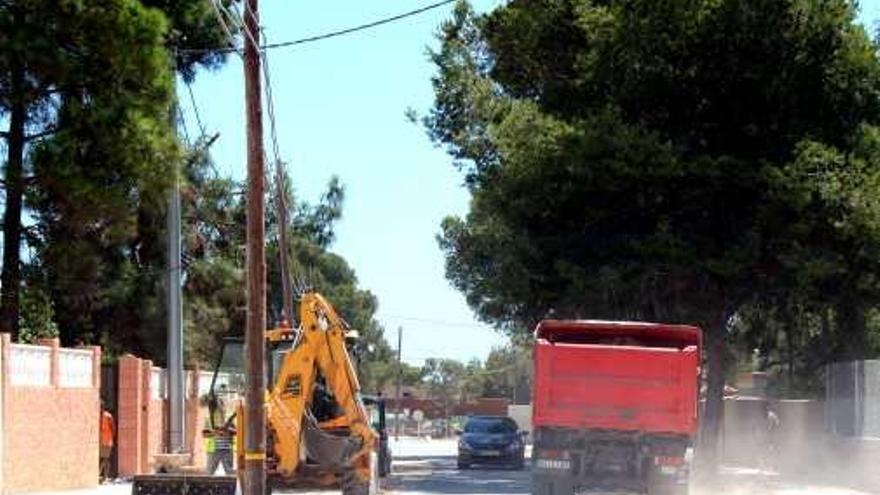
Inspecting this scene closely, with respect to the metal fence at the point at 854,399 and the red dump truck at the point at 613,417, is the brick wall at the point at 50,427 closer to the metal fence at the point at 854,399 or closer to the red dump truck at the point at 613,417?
the red dump truck at the point at 613,417

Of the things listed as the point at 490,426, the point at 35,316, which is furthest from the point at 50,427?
the point at 490,426

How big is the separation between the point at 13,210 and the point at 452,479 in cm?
1371

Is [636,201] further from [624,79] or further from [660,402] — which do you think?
[660,402]

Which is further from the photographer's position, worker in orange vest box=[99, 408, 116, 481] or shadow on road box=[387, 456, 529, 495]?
shadow on road box=[387, 456, 529, 495]

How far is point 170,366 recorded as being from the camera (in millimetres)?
29953

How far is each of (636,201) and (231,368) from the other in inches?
496

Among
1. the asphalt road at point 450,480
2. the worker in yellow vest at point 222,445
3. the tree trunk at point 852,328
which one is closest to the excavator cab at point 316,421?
the worker in yellow vest at point 222,445

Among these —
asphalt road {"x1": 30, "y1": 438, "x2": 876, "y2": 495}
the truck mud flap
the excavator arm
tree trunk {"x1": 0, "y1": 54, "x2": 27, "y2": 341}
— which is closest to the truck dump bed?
the excavator arm

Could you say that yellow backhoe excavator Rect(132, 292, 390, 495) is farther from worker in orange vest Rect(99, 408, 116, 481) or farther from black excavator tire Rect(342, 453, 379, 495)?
worker in orange vest Rect(99, 408, 116, 481)

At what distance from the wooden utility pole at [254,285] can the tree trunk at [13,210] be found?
10500mm

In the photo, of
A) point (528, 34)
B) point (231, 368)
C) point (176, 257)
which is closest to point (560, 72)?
point (528, 34)

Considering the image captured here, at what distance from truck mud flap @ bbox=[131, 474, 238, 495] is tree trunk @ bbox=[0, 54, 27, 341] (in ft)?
37.6

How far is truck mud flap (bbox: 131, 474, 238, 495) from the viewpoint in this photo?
18.5 m

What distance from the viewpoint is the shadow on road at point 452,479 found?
31188 millimetres
